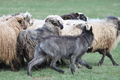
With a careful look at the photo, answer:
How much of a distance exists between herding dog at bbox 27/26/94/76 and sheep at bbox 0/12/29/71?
3.59 ft

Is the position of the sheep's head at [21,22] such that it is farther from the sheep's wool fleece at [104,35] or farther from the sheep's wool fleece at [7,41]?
the sheep's wool fleece at [104,35]

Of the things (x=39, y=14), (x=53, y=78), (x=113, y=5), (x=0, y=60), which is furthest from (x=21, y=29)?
(x=113, y=5)

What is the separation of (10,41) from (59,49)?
175cm

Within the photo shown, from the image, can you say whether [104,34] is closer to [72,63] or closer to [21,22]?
[72,63]

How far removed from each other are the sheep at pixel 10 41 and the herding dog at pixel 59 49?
1.09 meters

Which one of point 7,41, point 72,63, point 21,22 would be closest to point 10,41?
point 7,41

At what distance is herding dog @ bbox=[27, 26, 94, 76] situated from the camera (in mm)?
8594

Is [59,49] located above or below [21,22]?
below

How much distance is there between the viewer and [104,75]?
8758 millimetres

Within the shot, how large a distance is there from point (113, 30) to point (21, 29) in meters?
3.66

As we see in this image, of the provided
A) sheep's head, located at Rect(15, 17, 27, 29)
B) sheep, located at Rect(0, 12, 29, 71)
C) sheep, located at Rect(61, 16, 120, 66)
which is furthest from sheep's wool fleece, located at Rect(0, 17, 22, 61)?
sheep, located at Rect(61, 16, 120, 66)

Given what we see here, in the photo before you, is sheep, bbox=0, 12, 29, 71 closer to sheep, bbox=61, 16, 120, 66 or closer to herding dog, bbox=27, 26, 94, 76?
herding dog, bbox=27, 26, 94, 76

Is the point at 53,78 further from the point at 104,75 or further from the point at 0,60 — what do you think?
the point at 0,60

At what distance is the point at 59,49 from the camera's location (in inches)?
344
